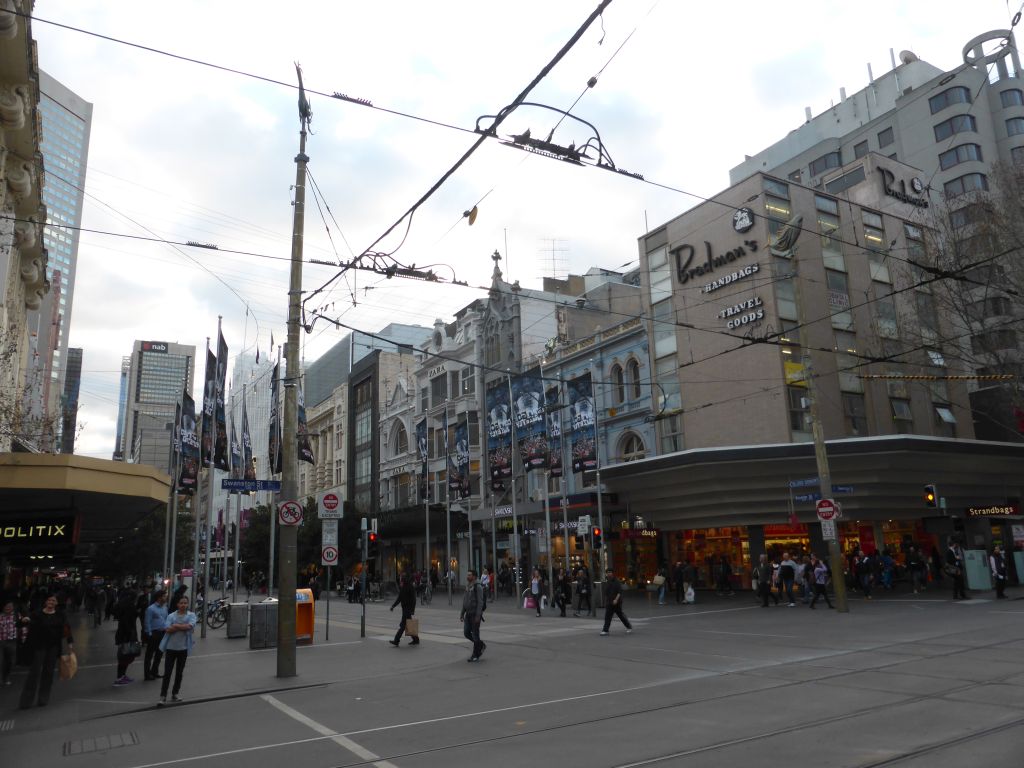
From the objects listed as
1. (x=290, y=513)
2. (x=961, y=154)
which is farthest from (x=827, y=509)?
(x=961, y=154)

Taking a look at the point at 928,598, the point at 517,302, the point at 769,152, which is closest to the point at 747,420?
the point at 928,598

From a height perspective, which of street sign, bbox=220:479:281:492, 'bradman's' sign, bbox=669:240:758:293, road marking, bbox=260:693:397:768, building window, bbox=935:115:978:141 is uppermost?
building window, bbox=935:115:978:141

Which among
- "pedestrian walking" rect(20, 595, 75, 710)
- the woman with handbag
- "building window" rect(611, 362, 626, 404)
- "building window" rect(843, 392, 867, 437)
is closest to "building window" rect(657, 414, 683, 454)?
"building window" rect(611, 362, 626, 404)

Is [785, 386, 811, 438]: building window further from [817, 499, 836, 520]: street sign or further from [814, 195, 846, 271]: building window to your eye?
[817, 499, 836, 520]: street sign

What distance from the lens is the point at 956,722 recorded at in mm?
8109

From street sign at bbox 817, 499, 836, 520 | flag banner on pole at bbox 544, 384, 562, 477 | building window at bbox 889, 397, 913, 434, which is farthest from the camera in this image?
building window at bbox 889, 397, 913, 434

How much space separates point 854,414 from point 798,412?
3565 mm

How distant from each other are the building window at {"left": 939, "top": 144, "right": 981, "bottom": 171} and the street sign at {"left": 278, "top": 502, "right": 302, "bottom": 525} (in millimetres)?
61683

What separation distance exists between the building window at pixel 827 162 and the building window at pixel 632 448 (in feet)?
132

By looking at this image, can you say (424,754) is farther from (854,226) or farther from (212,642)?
(854,226)

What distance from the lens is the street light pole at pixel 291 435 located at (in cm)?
1366

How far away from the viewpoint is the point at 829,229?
34.9 meters

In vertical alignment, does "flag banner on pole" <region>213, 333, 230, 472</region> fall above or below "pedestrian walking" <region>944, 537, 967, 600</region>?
above

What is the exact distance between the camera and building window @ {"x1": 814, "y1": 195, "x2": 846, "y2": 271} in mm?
34438
